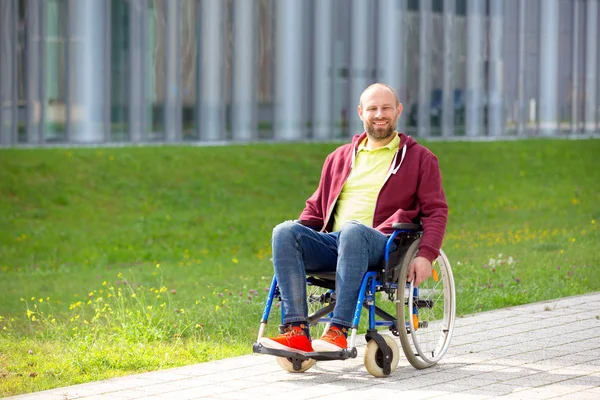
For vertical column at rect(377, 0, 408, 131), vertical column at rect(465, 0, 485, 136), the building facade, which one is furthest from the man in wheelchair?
vertical column at rect(465, 0, 485, 136)

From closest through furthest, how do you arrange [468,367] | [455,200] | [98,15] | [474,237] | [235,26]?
[468,367], [474,237], [455,200], [98,15], [235,26]

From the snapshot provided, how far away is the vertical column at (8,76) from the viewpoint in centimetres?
2447

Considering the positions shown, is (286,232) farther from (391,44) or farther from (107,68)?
(391,44)

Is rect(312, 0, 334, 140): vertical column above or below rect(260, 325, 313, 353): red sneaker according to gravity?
above

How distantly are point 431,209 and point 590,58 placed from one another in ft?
112

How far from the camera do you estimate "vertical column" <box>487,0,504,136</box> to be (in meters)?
35.4

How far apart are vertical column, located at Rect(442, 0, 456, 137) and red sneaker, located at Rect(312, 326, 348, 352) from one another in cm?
2829

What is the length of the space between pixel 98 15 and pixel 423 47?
36.0 feet

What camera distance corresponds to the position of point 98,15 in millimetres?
25734

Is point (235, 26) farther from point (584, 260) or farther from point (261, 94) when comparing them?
point (584, 260)

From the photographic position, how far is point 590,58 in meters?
38.8

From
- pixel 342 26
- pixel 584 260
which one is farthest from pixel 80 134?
pixel 584 260

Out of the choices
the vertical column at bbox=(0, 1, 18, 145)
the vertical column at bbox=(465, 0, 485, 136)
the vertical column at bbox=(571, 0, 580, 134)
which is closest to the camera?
the vertical column at bbox=(0, 1, 18, 145)

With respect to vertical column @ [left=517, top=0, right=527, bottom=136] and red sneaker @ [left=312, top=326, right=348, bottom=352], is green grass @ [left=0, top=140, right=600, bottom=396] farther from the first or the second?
vertical column @ [left=517, top=0, right=527, bottom=136]
